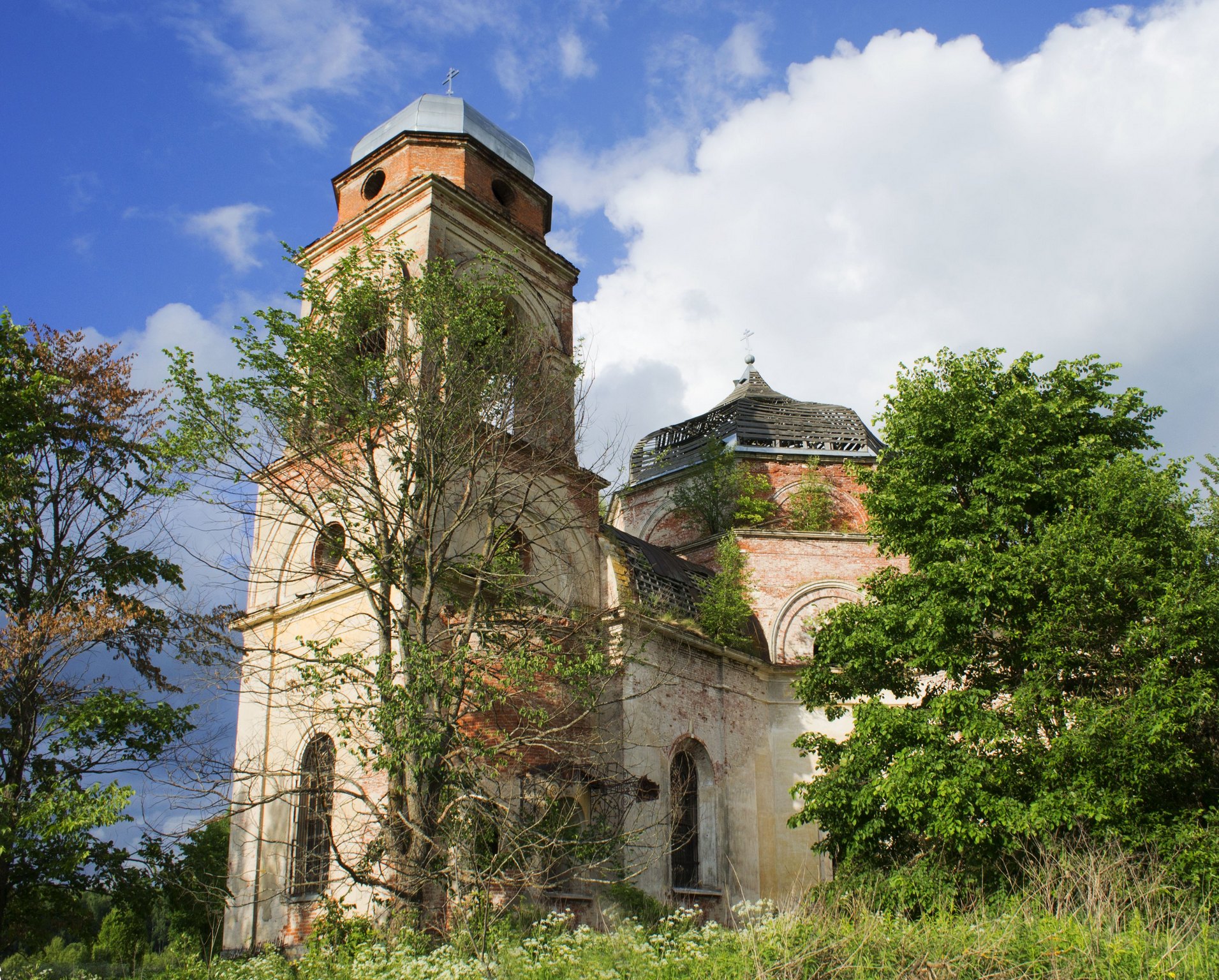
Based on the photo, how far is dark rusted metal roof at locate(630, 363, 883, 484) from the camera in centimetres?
2230

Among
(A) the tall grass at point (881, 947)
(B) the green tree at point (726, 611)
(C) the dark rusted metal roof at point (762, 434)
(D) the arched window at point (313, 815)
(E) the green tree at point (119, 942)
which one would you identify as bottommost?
(E) the green tree at point (119, 942)

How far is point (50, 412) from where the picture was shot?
1403 centimetres

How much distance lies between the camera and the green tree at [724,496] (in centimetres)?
2030

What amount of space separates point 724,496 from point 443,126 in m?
9.01

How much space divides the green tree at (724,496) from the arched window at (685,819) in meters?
5.90

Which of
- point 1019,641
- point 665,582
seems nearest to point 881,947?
point 1019,641

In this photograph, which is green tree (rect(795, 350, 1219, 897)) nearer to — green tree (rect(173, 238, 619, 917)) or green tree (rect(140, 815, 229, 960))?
green tree (rect(173, 238, 619, 917))

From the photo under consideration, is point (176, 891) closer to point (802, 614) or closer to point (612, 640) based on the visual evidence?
point (612, 640)

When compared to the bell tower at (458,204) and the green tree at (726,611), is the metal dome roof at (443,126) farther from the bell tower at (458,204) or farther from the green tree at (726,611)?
the green tree at (726,611)

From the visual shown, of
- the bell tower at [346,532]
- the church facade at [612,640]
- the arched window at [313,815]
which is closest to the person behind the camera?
the bell tower at [346,532]

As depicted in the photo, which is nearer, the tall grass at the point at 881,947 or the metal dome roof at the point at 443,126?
the tall grass at the point at 881,947

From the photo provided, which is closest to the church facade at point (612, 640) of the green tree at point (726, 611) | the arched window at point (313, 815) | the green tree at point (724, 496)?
the arched window at point (313, 815)

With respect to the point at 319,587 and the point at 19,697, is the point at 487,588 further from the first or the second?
the point at 19,697

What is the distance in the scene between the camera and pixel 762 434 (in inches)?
885
